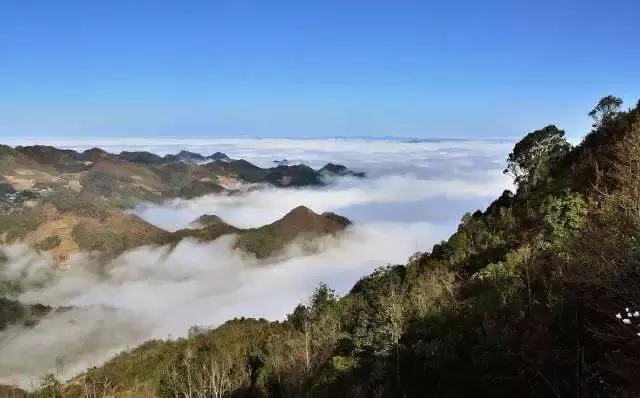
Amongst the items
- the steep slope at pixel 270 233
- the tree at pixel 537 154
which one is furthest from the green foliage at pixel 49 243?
the tree at pixel 537 154

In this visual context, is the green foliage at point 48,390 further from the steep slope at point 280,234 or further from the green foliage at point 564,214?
the steep slope at point 280,234

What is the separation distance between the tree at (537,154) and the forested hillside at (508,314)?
0.10m

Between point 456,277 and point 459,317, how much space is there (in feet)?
38.2

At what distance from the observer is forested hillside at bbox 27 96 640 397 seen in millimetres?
8875

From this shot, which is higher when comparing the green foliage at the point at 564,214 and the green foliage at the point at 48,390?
the green foliage at the point at 564,214

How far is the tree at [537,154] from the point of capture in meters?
39.4

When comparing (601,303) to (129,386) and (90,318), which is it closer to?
(129,386)

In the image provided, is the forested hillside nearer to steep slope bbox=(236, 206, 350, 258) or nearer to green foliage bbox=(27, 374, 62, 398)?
green foliage bbox=(27, 374, 62, 398)

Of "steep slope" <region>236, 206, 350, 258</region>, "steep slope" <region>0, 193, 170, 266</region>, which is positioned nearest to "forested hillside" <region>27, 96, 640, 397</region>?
"steep slope" <region>236, 206, 350, 258</region>

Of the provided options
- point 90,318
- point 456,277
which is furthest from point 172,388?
point 90,318

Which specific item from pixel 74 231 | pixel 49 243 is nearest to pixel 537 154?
pixel 74 231

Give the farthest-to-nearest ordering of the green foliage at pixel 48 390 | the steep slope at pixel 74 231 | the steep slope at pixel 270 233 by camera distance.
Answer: the steep slope at pixel 270 233 < the steep slope at pixel 74 231 < the green foliage at pixel 48 390

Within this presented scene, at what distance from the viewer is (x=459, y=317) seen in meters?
15.4

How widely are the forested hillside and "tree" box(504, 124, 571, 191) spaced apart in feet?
0.32
